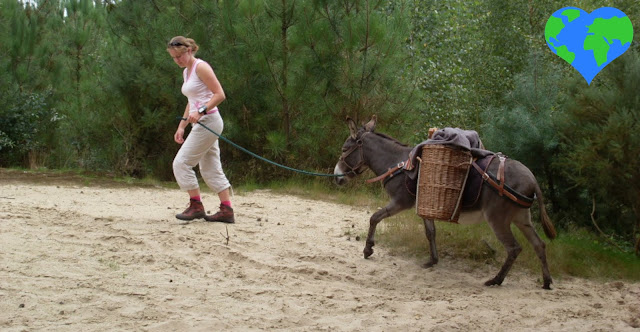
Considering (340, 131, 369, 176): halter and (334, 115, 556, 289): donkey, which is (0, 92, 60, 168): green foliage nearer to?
(340, 131, 369, 176): halter

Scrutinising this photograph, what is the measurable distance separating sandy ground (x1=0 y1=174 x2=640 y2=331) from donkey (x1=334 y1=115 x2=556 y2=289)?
11.9 inches

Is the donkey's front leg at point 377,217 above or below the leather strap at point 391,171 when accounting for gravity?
below

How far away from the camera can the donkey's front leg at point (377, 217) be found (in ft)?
23.3

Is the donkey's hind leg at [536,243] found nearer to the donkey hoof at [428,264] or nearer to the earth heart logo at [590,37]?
the donkey hoof at [428,264]

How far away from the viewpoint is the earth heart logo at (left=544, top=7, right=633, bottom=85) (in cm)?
834

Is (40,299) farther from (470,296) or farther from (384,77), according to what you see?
Answer: (384,77)

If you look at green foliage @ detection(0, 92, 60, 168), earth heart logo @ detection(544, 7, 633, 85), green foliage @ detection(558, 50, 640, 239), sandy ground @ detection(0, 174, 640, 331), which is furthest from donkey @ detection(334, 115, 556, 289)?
green foliage @ detection(0, 92, 60, 168)

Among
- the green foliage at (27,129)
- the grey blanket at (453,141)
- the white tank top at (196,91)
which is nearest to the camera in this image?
the grey blanket at (453,141)

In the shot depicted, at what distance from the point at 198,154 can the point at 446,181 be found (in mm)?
3096

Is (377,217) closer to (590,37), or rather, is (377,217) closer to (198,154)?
(198,154)

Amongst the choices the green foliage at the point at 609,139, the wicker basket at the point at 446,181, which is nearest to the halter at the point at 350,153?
the wicker basket at the point at 446,181

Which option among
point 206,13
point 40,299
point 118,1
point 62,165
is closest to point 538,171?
point 40,299

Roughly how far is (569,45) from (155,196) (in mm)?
6852

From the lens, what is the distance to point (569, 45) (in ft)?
32.8
